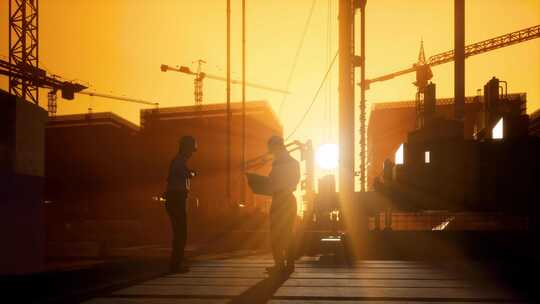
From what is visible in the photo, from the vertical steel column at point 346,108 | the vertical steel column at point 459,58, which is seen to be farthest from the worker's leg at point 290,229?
the vertical steel column at point 459,58

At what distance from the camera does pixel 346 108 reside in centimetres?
1468

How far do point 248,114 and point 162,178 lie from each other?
16.7 metres

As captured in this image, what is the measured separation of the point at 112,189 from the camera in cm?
8062

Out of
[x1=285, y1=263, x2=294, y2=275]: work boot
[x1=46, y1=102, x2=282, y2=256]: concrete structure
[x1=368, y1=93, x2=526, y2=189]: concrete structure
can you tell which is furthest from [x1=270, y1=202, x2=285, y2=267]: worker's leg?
[x1=368, y1=93, x2=526, y2=189]: concrete structure

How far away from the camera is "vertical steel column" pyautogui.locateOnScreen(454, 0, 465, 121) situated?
60.4 feet

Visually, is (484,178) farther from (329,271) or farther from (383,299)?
(383,299)

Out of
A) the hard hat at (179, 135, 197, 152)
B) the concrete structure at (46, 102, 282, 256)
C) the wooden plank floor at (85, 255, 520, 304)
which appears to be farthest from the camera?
the concrete structure at (46, 102, 282, 256)

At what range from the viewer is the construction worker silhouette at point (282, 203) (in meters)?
7.57

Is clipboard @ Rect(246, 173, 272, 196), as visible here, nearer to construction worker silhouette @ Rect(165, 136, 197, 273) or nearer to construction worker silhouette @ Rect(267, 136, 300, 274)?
construction worker silhouette @ Rect(267, 136, 300, 274)

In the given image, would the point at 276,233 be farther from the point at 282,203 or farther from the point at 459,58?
the point at 459,58

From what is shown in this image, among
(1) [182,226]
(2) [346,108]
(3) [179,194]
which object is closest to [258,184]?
(3) [179,194]

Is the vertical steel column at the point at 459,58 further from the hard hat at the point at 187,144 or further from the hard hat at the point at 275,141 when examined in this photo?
the hard hat at the point at 187,144

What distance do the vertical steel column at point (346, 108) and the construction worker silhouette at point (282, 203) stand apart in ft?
22.7

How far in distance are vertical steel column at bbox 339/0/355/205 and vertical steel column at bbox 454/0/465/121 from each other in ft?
16.7
